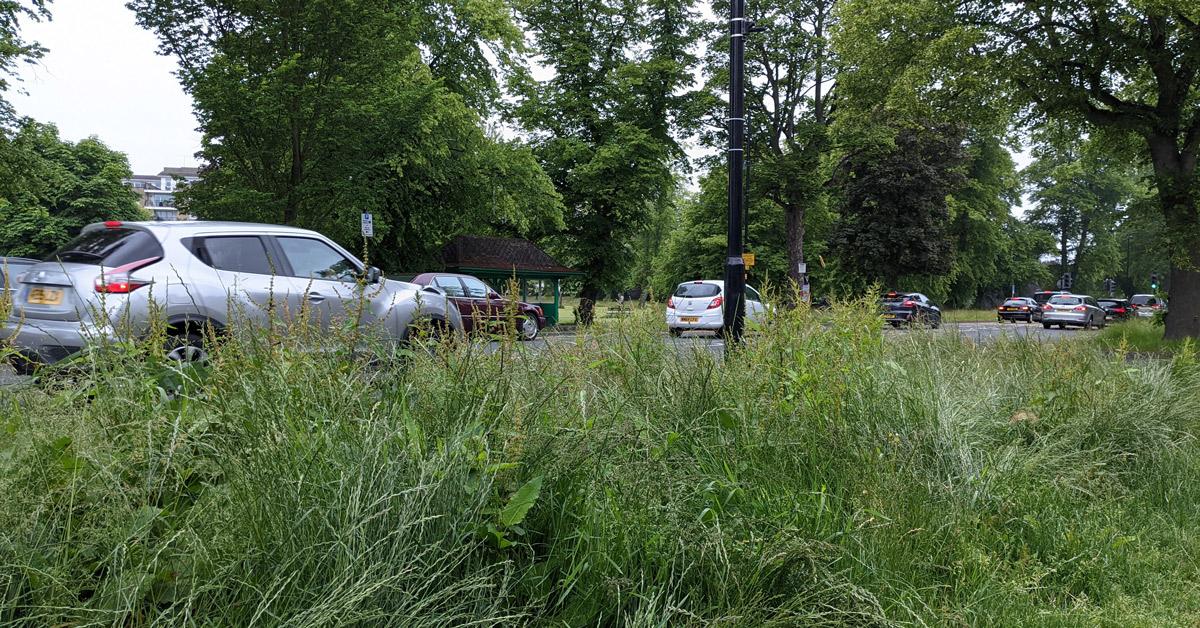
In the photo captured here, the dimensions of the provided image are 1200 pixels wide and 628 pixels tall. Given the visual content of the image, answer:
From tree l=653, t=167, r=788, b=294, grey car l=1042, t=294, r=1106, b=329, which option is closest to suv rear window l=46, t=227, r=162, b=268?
tree l=653, t=167, r=788, b=294

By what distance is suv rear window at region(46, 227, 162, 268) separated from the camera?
692cm

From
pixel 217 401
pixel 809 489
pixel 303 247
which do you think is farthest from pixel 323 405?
pixel 303 247

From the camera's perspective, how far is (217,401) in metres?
2.63

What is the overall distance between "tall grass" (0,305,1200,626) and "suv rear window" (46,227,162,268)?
430 centimetres

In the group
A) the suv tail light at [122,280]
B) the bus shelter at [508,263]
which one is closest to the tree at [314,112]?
the bus shelter at [508,263]

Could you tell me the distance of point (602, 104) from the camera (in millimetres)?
34000

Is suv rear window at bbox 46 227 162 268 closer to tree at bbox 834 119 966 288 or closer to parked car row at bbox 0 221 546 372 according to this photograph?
parked car row at bbox 0 221 546 372

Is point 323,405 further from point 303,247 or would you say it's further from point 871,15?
point 871,15

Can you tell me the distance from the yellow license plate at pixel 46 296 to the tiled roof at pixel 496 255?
999 inches

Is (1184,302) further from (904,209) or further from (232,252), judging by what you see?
(904,209)

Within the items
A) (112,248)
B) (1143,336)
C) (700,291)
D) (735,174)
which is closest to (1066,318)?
(1143,336)

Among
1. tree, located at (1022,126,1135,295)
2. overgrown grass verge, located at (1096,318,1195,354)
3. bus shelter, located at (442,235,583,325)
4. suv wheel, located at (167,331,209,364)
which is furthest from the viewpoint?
tree, located at (1022,126,1135,295)

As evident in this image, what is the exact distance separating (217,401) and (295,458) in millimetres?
522

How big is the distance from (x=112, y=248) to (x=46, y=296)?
721mm
